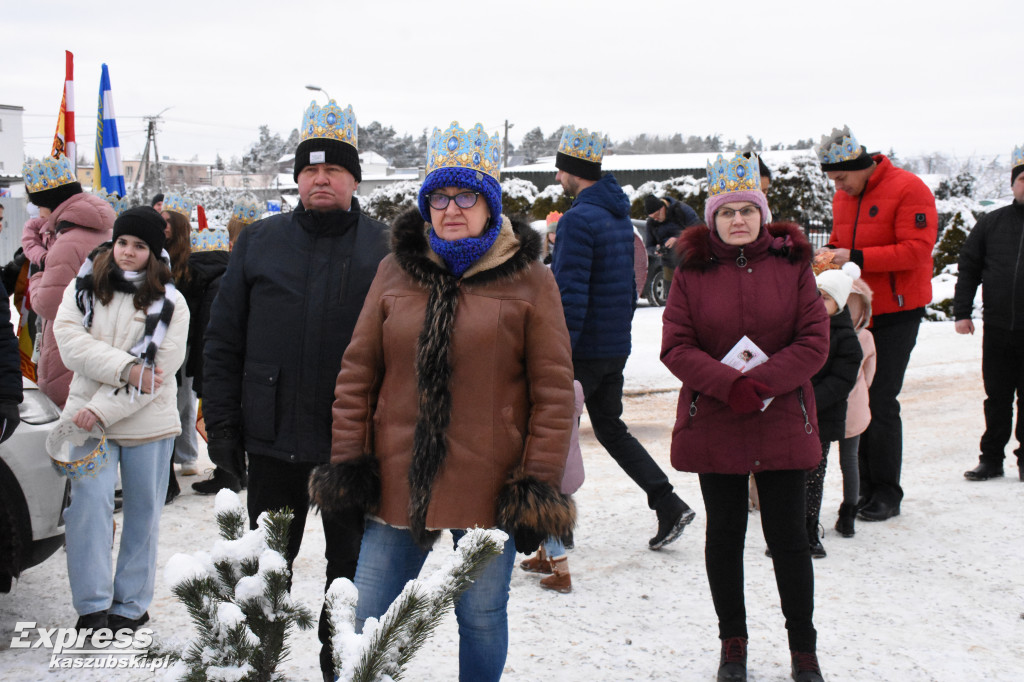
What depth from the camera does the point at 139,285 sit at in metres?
4.05

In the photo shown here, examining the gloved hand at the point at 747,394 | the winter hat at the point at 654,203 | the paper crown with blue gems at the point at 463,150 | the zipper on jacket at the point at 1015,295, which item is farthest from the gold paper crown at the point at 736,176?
the winter hat at the point at 654,203

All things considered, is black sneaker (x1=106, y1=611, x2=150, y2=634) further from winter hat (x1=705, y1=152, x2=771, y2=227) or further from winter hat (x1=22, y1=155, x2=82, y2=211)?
winter hat (x1=705, y1=152, x2=771, y2=227)

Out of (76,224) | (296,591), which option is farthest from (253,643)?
(76,224)

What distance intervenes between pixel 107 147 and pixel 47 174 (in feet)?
8.88

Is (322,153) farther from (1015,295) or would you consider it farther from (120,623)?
(1015,295)

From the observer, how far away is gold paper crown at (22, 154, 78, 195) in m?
5.23

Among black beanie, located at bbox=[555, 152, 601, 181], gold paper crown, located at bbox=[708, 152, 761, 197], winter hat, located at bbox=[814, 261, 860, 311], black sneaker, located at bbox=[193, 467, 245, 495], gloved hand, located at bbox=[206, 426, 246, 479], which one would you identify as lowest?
black sneaker, located at bbox=[193, 467, 245, 495]

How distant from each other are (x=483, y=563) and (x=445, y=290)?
48.7 inches

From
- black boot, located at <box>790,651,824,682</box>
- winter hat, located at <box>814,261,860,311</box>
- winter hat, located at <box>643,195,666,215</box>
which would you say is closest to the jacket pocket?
black boot, located at <box>790,651,824,682</box>

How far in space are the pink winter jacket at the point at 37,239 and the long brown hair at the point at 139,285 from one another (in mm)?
1462

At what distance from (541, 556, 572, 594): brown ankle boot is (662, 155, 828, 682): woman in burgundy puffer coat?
3.36 ft

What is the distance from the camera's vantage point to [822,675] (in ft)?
11.8

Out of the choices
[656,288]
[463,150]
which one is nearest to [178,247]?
[463,150]

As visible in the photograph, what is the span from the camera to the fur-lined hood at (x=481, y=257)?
2875mm
